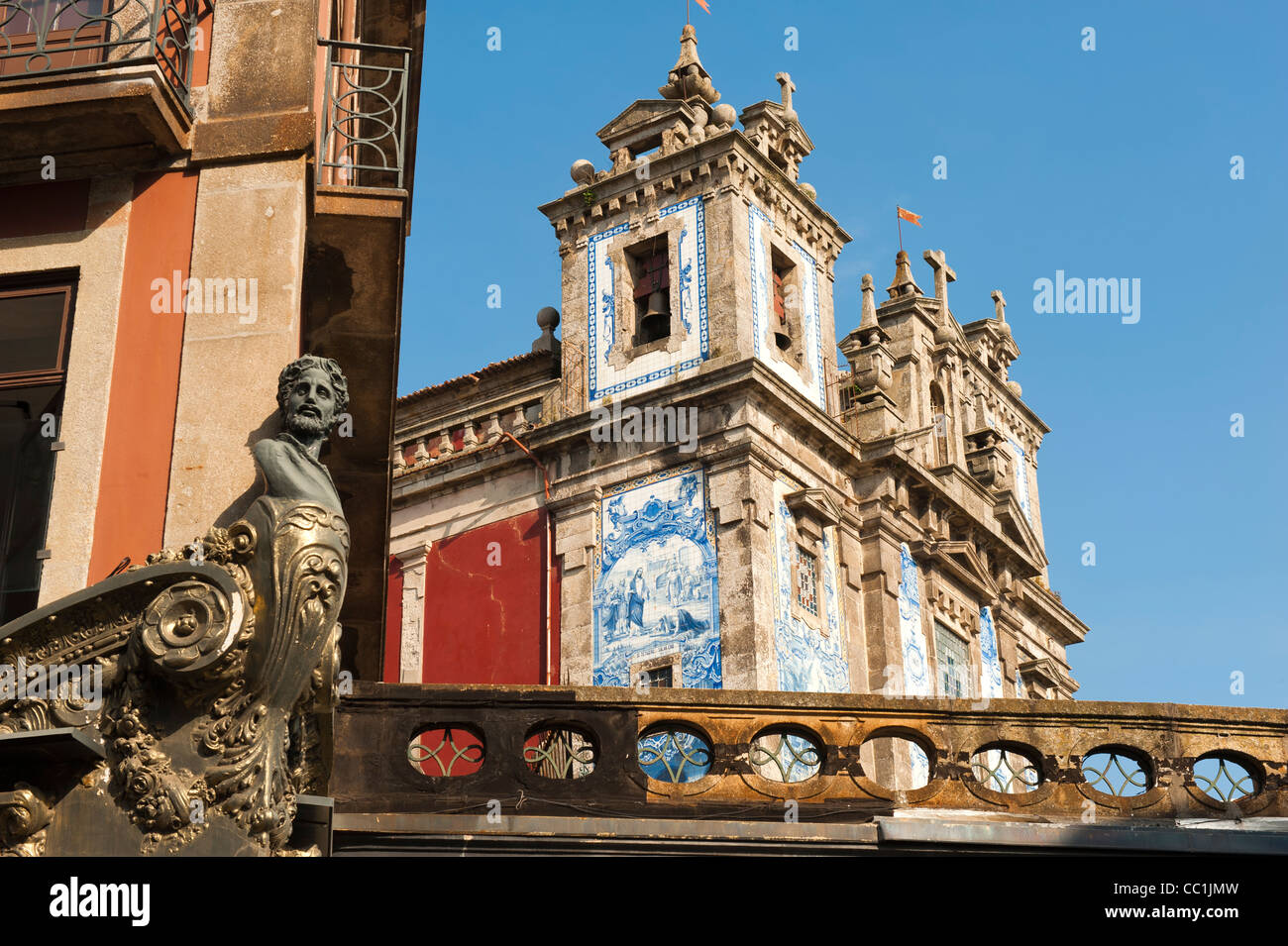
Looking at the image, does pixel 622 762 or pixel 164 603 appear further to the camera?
pixel 622 762

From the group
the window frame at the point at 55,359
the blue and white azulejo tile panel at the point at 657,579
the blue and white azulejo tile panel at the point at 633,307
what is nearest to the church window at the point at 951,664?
the blue and white azulejo tile panel at the point at 657,579

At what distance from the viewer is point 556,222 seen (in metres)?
31.1

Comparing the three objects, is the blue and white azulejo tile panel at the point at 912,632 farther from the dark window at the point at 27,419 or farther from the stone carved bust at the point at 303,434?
the stone carved bust at the point at 303,434

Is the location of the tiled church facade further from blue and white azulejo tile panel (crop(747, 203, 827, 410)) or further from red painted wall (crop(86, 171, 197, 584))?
red painted wall (crop(86, 171, 197, 584))

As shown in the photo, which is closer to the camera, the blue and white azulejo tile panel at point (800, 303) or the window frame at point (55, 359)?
the window frame at point (55, 359)

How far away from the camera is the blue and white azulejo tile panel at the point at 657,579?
26.5 m

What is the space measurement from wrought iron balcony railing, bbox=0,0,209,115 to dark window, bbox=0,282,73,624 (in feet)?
4.43

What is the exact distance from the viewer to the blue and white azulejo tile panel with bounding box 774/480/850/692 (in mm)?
26422

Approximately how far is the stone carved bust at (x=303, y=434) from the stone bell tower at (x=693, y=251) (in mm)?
17797

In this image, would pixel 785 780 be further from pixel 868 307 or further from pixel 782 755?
pixel 868 307

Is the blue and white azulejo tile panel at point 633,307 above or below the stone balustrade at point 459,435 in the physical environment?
above

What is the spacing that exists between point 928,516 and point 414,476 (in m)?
8.36

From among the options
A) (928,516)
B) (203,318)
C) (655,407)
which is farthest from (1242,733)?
(928,516)
